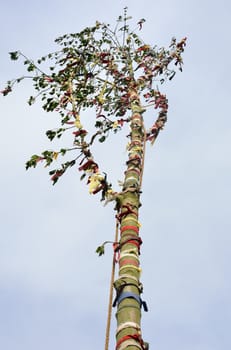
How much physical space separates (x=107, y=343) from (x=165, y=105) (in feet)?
18.9

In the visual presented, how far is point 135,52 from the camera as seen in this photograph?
36.9 ft

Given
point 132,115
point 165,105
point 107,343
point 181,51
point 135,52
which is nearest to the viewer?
point 107,343

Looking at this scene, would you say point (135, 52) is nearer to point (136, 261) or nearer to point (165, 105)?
point (165, 105)

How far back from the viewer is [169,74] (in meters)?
10.9

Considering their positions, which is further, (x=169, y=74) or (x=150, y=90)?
(x=169, y=74)

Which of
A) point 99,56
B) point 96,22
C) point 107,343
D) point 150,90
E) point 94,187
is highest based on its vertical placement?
point 96,22

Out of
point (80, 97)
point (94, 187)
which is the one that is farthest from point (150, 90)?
point (94, 187)

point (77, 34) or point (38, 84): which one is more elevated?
point (77, 34)

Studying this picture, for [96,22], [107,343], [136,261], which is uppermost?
[96,22]

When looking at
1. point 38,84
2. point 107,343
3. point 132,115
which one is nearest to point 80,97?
point 38,84

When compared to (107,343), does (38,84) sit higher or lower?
higher

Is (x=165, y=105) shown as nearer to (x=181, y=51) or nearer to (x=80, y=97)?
(x=80, y=97)

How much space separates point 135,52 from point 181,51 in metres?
1.34

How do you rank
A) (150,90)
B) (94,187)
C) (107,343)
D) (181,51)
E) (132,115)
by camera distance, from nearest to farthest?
(107,343)
(94,187)
(132,115)
(150,90)
(181,51)
